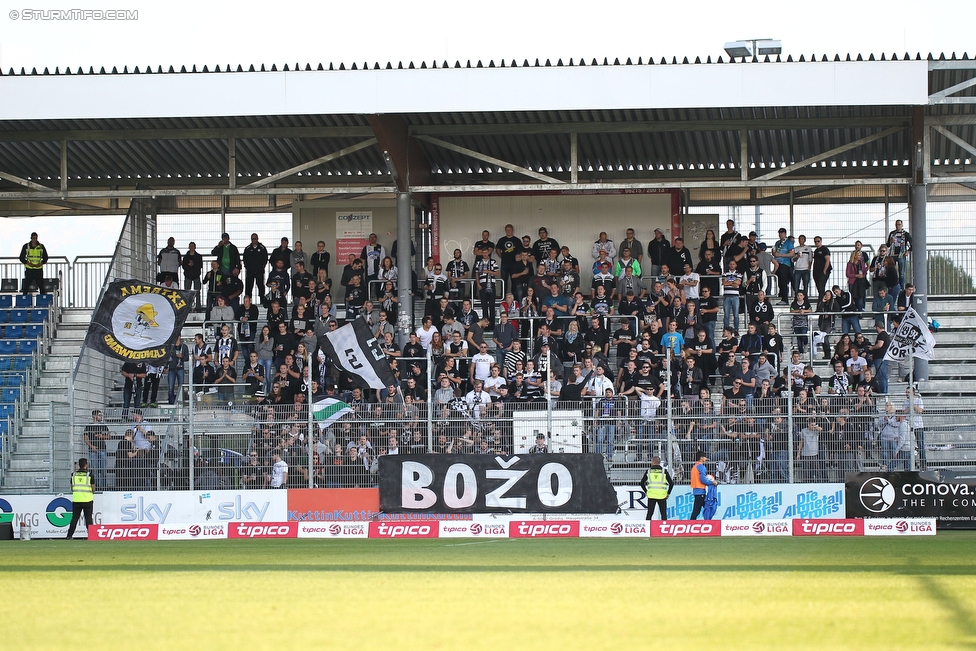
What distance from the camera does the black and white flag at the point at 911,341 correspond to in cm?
2400

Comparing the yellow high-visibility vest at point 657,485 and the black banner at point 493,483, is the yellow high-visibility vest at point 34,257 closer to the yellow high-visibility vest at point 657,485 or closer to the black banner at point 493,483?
the black banner at point 493,483

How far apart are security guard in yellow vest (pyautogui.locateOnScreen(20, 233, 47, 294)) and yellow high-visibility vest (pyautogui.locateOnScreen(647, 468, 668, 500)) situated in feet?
52.9

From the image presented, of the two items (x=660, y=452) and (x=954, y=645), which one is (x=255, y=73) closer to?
(x=660, y=452)

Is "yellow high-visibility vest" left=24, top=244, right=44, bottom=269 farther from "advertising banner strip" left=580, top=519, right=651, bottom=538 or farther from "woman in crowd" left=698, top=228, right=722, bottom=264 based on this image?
"advertising banner strip" left=580, top=519, right=651, bottom=538

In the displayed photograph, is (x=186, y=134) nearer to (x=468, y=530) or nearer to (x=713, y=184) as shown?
(x=713, y=184)

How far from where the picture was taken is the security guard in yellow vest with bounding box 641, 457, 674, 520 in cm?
2209

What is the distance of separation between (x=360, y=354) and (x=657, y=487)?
20.4 ft

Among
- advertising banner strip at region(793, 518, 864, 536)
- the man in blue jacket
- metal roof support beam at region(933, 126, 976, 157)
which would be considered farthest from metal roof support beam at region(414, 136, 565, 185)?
advertising banner strip at region(793, 518, 864, 536)

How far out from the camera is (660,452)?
74.5 feet

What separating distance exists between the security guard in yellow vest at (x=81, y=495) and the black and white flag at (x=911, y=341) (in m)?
15.0

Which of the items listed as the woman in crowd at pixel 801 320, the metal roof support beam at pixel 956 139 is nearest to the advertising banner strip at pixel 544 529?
the woman in crowd at pixel 801 320

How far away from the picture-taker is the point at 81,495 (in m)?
22.0

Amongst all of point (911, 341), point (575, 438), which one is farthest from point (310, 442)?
point (911, 341)

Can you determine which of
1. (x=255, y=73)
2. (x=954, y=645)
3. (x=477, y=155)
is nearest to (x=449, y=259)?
(x=477, y=155)
